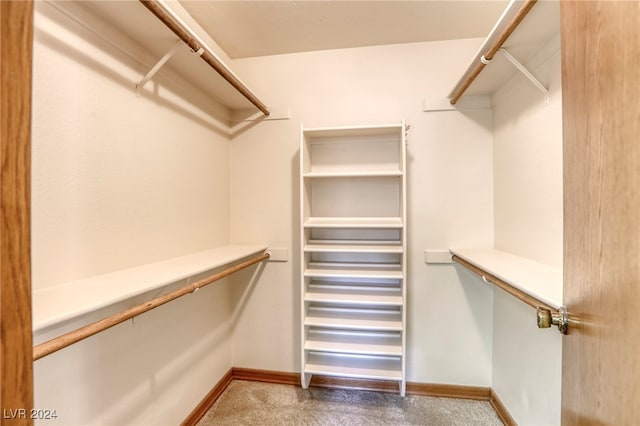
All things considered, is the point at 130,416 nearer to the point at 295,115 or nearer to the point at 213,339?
the point at 213,339

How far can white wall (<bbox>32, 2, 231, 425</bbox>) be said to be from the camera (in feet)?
2.75

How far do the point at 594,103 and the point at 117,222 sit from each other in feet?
5.09

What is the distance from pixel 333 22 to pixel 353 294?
1.71 metres

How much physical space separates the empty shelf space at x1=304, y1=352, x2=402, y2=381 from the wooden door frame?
1466mm

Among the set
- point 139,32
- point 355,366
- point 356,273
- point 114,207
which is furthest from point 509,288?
point 139,32

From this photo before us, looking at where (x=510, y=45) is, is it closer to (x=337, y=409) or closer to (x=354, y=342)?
(x=354, y=342)

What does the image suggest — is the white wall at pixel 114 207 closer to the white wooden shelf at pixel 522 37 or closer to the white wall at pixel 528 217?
the white wooden shelf at pixel 522 37

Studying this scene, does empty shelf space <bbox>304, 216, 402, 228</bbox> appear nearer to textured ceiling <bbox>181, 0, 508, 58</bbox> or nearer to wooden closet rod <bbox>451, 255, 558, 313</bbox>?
wooden closet rod <bbox>451, 255, 558, 313</bbox>

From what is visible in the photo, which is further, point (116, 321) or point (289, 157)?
point (289, 157)

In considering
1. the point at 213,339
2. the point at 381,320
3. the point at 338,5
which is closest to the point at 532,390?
the point at 381,320

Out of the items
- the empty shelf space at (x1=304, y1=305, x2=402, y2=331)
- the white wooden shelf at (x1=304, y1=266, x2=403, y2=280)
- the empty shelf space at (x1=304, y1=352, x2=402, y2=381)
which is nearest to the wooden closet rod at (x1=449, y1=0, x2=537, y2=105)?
the white wooden shelf at (x1=304, y1=266, x2=403, y2=280)

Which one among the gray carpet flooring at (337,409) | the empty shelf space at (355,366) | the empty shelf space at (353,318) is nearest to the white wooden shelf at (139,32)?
the empty shelf space at (353,318)

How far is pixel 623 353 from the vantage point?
51cm

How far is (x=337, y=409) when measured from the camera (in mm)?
1662
